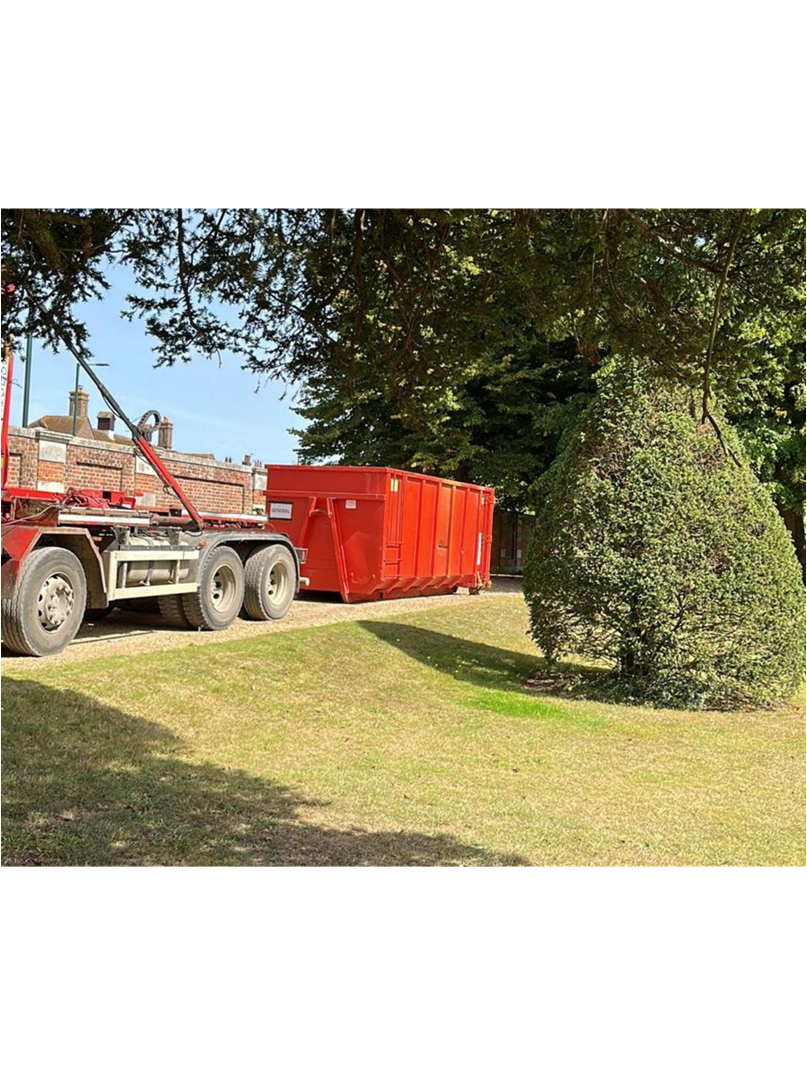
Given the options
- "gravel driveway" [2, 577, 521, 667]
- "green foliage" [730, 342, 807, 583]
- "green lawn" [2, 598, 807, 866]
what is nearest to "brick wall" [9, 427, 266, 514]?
"gravel driveway" [2, 577, 521, 667]

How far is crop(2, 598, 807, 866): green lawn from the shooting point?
2412 mm

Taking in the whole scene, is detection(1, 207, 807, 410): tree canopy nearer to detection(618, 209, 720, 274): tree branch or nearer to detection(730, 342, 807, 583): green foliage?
detection(618, 209, 720, 274): tree branch

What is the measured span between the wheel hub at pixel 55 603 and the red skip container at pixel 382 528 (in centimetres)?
142

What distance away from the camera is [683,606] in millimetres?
5621

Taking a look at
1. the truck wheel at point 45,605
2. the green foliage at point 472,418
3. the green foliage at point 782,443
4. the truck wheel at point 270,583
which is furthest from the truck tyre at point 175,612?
the green foliage at point 782,443

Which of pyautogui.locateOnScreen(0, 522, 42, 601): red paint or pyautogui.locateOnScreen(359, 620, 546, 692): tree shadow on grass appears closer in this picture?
pyautogui.locateOnScreen(0, 522, 42, 601): red paint

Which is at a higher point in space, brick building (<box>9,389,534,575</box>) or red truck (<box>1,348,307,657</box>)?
brick building (<box>9,389,534,575</box>)

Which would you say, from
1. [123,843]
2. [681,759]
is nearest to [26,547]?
[123,843]

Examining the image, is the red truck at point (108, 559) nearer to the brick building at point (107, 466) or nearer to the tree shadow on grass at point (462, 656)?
the brick building at point (107, 466)

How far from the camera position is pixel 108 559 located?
274 cm

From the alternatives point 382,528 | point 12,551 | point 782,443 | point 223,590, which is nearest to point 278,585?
point 223,590

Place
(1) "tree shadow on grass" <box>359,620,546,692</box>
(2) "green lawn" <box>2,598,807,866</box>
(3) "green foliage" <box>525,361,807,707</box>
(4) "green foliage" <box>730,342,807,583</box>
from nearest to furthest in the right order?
1. (2) "green lawn" <box>2,598,807,866</box>
2. (1) "tree shadow on grass" <box>359,620,546,692</box>
3. (3) "green foliage" <box>525,361,807,707</box>
4. (4) "green foliage" <box>730,342,807,583</box>

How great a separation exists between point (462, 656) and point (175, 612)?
2689 millimetres

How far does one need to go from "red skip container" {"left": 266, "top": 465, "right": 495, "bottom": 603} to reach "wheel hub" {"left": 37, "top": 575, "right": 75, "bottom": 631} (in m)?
1.42
